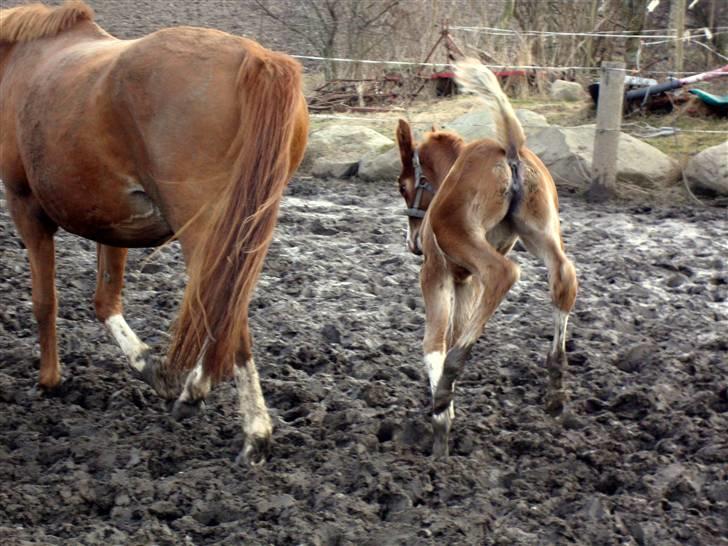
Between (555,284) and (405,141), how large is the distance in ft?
4.05

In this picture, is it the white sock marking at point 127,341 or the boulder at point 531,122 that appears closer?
the white sock marking at point 127,341

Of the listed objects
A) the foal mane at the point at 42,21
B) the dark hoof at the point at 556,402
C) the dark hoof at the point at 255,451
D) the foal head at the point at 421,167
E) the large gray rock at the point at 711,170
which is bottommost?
the dark hoof at the point at 255,451

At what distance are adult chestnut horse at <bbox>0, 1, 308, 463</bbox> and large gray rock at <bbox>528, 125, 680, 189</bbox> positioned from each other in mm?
5836

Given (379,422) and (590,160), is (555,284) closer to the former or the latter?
(379,422)

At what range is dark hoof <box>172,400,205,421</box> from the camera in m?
4.23

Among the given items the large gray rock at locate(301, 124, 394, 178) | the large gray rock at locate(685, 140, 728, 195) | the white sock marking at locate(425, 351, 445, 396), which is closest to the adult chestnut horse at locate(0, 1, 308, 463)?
the white sock marking at locate(425, 351, 445, 396)

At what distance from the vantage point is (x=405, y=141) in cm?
528

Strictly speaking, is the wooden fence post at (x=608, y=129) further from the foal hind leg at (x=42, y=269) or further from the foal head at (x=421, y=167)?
the foal hind leg at (x=42, y=269)

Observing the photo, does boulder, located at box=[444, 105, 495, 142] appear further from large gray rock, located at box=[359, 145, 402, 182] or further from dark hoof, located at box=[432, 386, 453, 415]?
dark hoof, located at box=[432, 386, 453, 415]

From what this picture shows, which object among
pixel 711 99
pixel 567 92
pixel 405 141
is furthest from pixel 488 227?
pixel 567 92

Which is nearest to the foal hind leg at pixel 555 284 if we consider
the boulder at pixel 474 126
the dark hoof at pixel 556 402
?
the dark hoof at pixel 556 402

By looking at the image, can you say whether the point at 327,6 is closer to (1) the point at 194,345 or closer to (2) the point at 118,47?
(2) the point at 118,47

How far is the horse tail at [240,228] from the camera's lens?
3918 millimetres

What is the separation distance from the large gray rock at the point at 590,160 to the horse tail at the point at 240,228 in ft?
20.2
